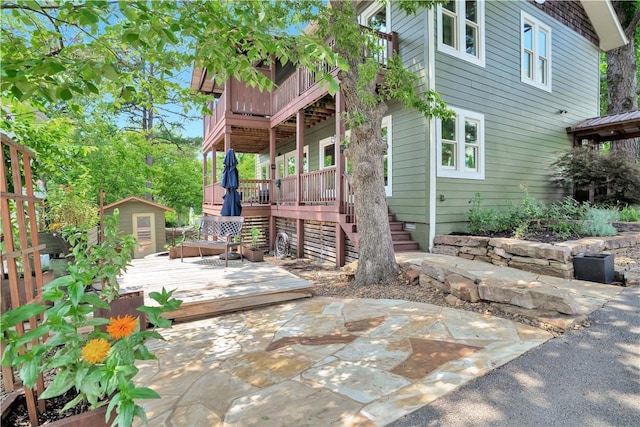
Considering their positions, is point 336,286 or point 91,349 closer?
point 91,349

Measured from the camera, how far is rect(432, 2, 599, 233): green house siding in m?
7.32

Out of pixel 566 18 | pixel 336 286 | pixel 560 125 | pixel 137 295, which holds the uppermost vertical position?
pixel 566 18

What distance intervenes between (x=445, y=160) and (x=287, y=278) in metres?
4.33

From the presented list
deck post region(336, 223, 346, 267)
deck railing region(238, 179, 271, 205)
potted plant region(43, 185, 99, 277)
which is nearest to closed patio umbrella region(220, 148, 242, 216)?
deck railing region(238, 179, 271, 205)

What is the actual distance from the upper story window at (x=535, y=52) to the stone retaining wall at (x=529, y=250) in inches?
191

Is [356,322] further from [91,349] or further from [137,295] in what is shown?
[91,349]

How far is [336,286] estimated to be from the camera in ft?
18.6

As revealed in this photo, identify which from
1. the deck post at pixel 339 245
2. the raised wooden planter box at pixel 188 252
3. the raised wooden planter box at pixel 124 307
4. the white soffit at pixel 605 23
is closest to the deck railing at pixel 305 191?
the deck post at pixel 339 245

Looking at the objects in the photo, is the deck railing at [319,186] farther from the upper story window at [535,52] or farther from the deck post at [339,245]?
the upper story window at [535,52]

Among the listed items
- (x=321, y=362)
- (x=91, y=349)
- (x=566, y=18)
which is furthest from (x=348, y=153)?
(x=566, y=18)

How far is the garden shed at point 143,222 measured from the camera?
1226cm

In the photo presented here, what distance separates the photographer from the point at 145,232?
12.9m

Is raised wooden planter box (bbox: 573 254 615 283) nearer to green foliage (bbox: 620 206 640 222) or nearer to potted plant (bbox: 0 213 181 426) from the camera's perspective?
green foliage (bbox: 620 206 640 222)

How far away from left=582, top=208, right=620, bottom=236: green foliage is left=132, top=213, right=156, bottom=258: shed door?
13289 mm
